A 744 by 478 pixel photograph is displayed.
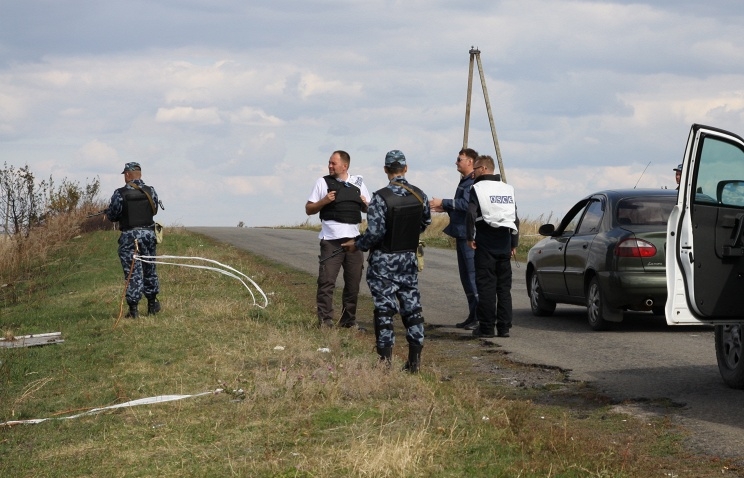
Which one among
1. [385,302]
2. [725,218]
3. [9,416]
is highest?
[725,218]

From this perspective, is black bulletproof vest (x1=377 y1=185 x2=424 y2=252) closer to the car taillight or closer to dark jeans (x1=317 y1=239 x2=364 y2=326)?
dark jeans (x1=317 y1=239 x2=364 y2=326)

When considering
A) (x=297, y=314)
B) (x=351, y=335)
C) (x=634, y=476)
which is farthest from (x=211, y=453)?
(x=297, y=314)

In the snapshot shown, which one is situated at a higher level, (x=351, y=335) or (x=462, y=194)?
(x=462, y=194)

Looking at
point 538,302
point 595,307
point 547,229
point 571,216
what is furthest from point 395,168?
point 538,302

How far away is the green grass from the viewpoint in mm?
6652

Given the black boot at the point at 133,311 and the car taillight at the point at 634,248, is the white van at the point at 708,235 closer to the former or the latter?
the car taillight at the point at 634,248

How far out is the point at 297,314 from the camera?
48.1 ft

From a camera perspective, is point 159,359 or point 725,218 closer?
point 725,218

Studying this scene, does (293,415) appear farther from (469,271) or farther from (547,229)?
(547,229)

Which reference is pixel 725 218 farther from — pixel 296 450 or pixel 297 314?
pixel 297 314

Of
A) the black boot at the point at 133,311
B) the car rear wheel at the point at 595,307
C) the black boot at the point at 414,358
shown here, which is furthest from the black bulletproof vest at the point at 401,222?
the black boot at the point at 133,311

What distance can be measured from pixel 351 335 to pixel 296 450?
547 centimetres

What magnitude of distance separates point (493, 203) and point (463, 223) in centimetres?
121

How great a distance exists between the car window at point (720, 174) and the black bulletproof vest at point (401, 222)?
2342mm
